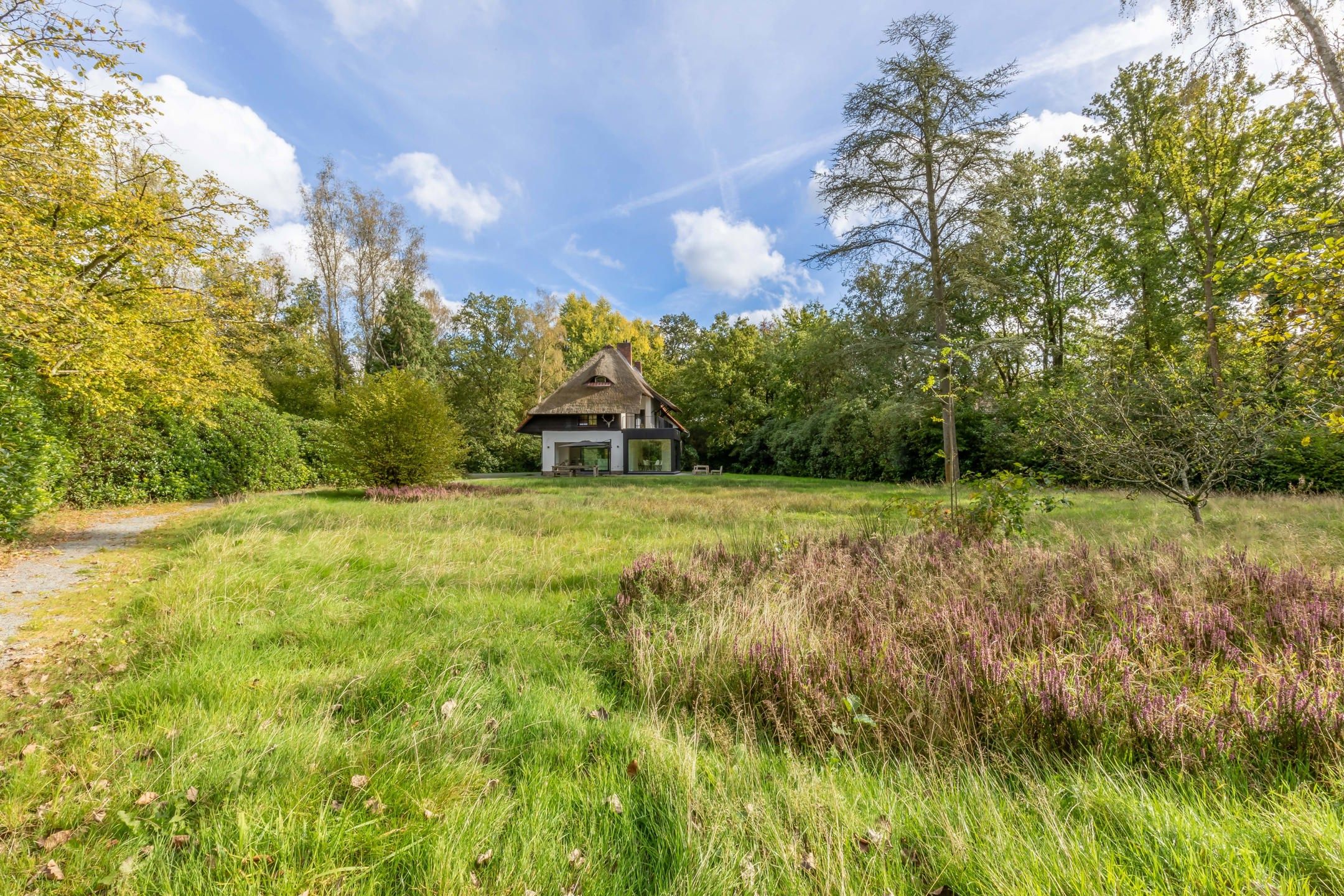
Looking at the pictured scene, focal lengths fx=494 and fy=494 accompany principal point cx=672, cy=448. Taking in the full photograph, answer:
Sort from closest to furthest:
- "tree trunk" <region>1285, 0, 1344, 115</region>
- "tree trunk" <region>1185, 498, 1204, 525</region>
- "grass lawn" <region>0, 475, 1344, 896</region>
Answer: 1. "grass lawn" <region>0, 475, 1344, 896</region>
2. "tree trunk" <region>1185, 498, 1204, 525</region>
3. "tree trunk" <region>1285, 0, 1344, 115</region>

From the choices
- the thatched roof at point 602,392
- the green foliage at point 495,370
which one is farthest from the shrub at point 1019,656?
the green foliage at point 495,370

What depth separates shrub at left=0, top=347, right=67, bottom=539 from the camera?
615 centimetres

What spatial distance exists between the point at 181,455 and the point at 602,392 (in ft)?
63.7

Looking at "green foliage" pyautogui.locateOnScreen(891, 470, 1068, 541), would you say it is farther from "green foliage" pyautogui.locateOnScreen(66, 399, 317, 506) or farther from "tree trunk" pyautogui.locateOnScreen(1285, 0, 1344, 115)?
"green foliage" pyautogui.locateOnScreen(66, 399, 317, 506)

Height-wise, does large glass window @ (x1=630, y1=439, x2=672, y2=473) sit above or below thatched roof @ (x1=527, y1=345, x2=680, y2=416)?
below

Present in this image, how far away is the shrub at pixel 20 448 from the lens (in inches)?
242

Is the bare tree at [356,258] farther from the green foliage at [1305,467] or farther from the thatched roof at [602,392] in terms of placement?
the green foliage at [1305,467]

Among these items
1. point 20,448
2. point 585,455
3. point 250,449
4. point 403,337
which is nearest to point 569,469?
point 585,455

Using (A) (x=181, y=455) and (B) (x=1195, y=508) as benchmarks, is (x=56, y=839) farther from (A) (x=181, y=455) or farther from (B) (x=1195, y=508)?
(A) (x=181, y=455)

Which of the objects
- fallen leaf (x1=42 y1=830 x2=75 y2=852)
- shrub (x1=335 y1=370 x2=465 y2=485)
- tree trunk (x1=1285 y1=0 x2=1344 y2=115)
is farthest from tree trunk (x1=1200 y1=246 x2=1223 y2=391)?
shrub (x1=335 y1=370 x2=465 y2=485)

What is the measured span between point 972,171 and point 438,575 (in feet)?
58.2

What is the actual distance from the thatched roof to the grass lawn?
2499 centimetres

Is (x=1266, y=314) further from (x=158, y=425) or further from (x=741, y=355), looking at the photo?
(x=741, y=355)

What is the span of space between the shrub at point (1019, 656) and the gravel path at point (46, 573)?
4711 mm
